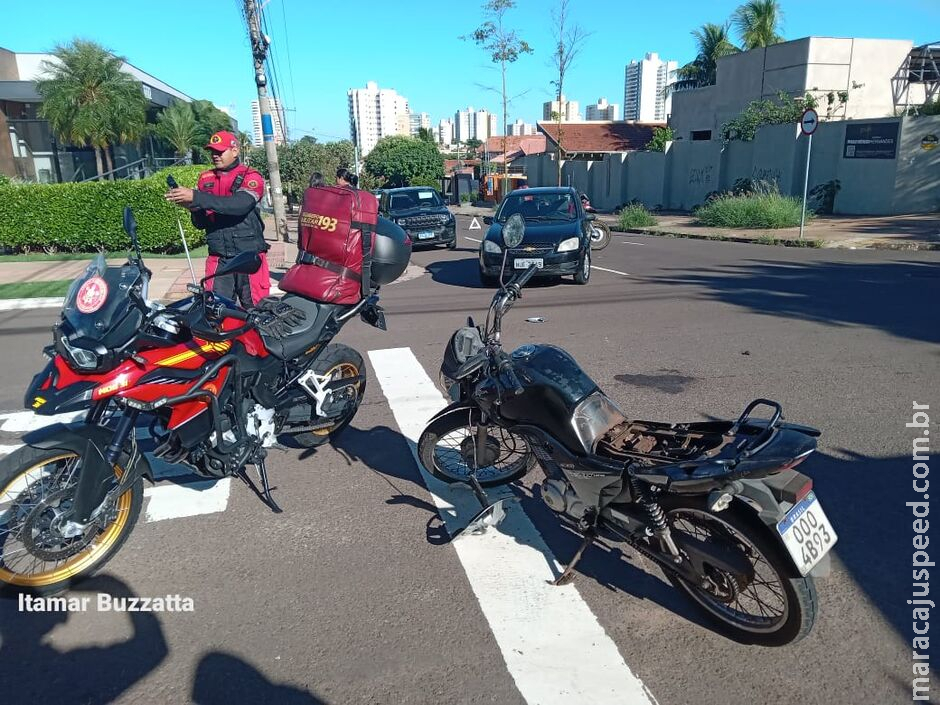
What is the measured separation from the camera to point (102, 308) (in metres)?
3.28

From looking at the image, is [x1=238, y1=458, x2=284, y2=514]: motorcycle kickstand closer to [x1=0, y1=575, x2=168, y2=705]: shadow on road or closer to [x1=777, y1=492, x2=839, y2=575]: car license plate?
[x1=0, y1=575, x2=168, y2=705]: shadow on road

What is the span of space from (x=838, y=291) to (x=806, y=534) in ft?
29.1

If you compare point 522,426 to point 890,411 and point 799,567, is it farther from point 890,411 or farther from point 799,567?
point 890,411

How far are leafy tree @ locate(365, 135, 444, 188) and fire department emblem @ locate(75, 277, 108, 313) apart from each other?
57927mm

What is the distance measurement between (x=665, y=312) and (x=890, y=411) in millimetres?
4077

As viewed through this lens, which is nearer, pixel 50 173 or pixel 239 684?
pixel 239 684

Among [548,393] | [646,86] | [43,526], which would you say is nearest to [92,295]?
[43,526]

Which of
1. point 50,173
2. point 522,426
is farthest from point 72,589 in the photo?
point 50,173

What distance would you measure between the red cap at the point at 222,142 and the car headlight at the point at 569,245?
617 cm

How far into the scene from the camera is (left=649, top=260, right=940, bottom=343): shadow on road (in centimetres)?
845

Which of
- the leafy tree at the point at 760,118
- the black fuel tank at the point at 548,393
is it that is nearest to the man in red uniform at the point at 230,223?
the black fuel tank at the point at 548,393

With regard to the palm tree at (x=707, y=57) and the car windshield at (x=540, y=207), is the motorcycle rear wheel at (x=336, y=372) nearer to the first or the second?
the car windshield at (x=540, y=207)

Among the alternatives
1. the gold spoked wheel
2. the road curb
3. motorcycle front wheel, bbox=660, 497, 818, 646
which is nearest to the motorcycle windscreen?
the gold spoked wheel

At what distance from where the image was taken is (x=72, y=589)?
3.44 meters
